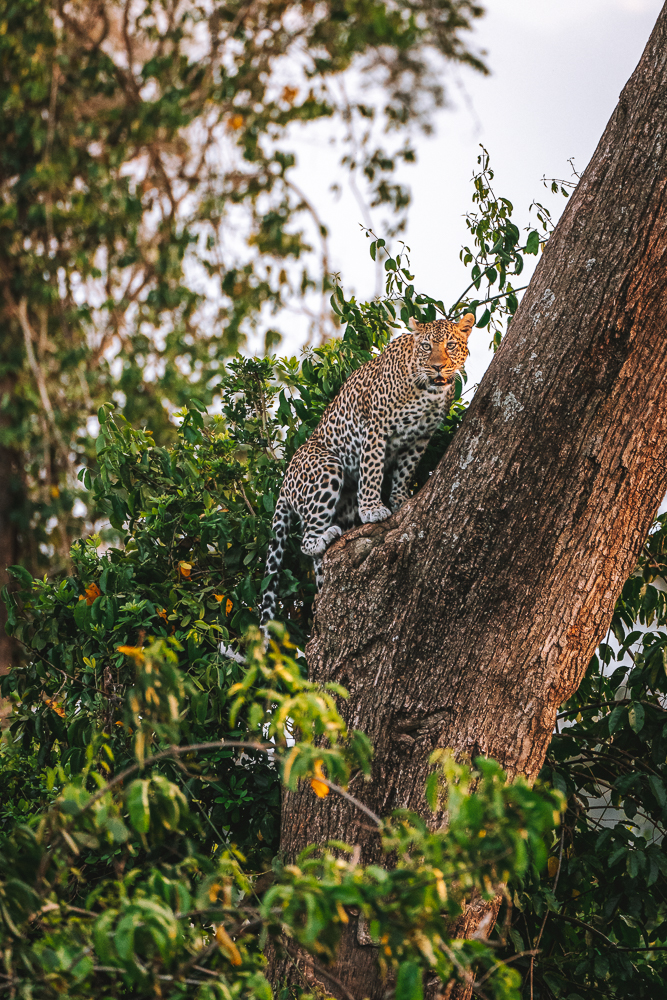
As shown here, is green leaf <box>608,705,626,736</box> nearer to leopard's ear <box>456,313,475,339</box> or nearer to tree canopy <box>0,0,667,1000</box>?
tree canopy <box>0,0,667,1000</box>

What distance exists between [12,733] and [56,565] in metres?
5.85

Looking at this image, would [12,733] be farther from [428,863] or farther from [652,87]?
[652,87]

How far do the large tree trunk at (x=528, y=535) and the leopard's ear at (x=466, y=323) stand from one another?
2.55 feet

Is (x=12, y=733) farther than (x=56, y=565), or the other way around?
(x=56, y=565)

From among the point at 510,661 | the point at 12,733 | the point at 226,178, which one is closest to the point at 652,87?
the point at 510,661

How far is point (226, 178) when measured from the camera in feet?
33.4

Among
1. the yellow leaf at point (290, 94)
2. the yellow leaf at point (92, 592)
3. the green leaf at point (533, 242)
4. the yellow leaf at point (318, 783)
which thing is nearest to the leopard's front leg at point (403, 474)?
the green leaf at point (533, 242)

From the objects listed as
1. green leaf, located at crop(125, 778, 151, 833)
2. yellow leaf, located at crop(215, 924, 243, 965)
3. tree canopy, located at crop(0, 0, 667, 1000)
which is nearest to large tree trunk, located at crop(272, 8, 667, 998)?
tree canopy, located at crop(0, 0, 667, 1000)

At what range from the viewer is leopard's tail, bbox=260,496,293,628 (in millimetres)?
4148

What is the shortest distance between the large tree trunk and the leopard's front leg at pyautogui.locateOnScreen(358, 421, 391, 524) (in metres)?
0.65

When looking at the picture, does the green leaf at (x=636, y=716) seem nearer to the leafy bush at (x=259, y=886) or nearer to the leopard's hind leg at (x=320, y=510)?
the leopard's hind leg at (x=320, y=510)

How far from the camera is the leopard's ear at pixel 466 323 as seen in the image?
4.17 m

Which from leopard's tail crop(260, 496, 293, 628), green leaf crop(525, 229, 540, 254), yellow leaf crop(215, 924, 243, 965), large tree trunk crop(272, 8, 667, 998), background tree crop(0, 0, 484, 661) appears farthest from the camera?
background tree crop(0, 0, 484, 661)

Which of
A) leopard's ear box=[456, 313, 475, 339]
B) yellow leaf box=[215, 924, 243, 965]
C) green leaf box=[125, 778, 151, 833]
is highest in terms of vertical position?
leopard's ear box=[456, 313, 475, 339]
